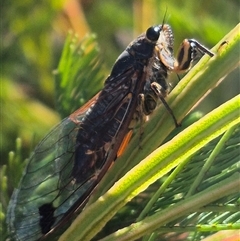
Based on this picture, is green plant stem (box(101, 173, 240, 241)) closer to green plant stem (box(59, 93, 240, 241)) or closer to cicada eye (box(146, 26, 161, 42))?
green plant stem (box(59, 93, 240, 241))

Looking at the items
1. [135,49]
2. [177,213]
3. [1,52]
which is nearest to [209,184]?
[177,213]

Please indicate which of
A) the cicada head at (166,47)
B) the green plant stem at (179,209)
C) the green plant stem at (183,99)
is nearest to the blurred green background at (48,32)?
the cicada head at (166,47)

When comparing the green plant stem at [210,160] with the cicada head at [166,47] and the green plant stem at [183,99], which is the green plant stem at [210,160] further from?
the cicada head at [166,47]

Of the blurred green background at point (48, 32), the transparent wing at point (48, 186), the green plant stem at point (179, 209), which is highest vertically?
the blurred green background at point (48, 32)

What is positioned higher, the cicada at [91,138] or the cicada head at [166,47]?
the cicada head at [166,47]

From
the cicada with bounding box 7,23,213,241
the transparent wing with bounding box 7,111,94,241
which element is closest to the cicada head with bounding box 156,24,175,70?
the cicada with bounding box 7,23,213,241

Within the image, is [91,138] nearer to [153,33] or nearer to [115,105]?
[115,105]
